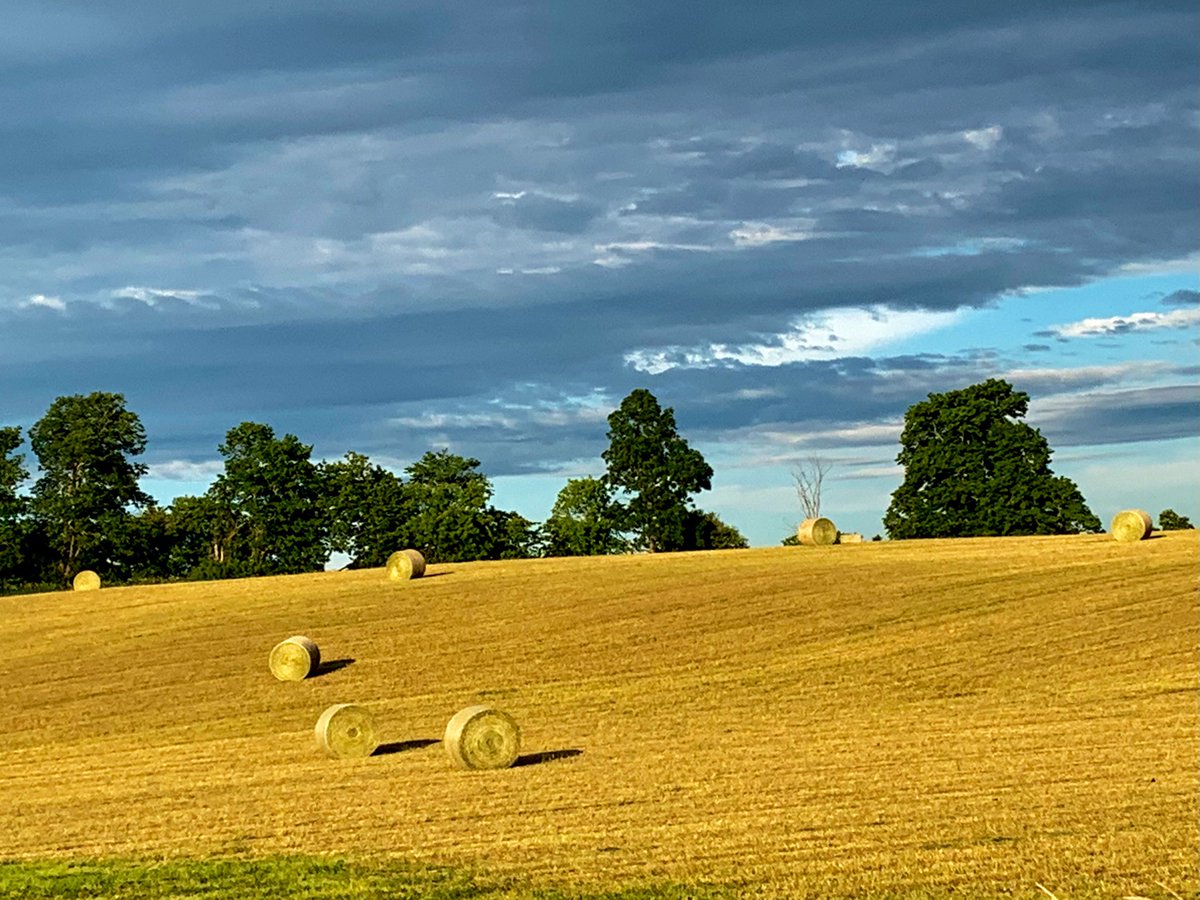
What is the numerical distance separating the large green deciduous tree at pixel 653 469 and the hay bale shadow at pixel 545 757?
56372 mm

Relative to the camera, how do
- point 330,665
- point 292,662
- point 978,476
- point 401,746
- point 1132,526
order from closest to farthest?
point 401,746, point 292,662, point 330,665, point 1132,526, point 978,476

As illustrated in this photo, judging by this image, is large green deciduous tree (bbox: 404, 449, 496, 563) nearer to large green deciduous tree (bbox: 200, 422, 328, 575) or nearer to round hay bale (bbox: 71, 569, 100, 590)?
large green deciduous tree (bbox: 200, 422, 328, 575)

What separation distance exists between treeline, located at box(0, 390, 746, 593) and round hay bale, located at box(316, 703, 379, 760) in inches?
2134

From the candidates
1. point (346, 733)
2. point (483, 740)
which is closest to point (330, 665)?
point (346, 733)

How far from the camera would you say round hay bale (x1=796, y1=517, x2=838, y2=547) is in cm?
6244

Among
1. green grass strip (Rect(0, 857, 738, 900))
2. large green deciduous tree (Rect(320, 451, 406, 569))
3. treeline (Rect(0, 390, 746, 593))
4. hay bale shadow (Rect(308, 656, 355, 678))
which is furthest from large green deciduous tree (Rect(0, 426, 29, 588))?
green grass strip (Rect(0, 857, 738, 900))

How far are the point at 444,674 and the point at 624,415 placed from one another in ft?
159

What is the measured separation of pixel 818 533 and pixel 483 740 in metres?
35.3

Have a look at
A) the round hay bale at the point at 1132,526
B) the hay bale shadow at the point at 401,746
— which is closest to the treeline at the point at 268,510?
the round hay bale at the point at 1132,526

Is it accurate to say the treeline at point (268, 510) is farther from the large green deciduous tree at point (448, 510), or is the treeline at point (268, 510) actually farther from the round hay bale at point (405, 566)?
the round hay bale at point (405, 566)

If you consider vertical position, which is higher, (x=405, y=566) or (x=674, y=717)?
(x=405, y=566)

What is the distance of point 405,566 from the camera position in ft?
193

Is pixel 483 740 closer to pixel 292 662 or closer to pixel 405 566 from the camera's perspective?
pixel 292 662

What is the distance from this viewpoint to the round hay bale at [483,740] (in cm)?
2897
